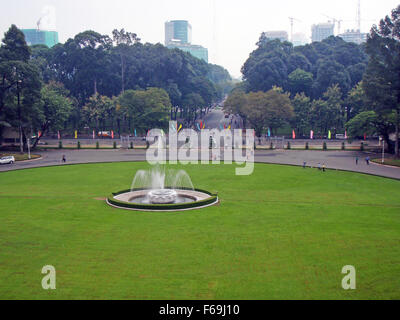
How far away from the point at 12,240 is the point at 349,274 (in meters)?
17.6

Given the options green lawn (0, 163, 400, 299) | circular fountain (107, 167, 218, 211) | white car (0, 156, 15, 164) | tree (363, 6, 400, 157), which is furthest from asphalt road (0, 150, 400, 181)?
circular fountain (107, 167, 218, 211)

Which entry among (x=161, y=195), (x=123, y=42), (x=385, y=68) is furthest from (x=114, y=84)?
(x=161, y=195)

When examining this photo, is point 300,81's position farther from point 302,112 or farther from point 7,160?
point 7,160

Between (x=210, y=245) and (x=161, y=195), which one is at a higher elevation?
(x=161, y=195)

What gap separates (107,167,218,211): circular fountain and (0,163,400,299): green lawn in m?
1.19

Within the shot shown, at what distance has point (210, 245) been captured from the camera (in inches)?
819

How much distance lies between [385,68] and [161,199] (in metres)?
44.8

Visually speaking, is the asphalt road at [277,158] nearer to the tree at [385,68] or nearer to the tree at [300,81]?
the tree at [385,68]

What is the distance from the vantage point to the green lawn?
15.9 meters

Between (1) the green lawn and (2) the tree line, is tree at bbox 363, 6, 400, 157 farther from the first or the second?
(2) the tree line

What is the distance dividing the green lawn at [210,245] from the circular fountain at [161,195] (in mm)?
1188

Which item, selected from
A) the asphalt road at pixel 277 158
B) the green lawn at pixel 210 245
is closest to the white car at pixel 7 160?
the asphalt road at pixel 277 158
